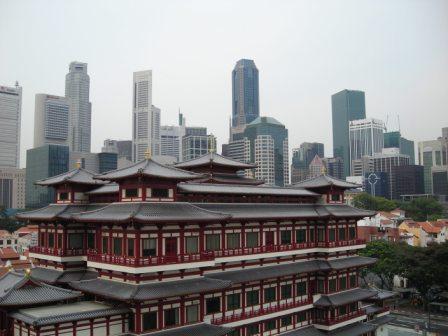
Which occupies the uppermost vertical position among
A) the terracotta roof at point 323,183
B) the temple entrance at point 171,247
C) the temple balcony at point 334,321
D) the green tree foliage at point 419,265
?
the terracotta roof at point 323,183

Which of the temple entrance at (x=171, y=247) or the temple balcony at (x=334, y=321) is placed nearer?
the temple entrance at (x=171, y=247)

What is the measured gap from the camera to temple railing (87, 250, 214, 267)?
34.0 m

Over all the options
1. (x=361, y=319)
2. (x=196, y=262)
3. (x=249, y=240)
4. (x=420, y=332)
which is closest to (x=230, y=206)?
(x=249, y=240)

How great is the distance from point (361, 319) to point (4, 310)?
3955cm

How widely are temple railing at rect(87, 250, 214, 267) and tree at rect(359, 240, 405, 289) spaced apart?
52801mm

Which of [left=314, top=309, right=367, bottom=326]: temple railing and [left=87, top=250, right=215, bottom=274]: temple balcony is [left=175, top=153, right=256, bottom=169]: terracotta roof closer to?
[left=87, top=250, right=215, bottom=274]: temple balcony

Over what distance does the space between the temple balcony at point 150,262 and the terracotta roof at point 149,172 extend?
632cm

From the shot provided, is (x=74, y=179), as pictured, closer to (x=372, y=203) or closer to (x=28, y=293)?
(x=28, y=293)

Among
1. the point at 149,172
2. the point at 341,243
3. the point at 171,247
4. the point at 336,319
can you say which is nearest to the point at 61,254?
the point at 171,247

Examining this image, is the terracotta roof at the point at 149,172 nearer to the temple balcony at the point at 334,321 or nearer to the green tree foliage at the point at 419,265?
the temple balcony at the point at 334,321

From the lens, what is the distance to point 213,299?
39.8 m

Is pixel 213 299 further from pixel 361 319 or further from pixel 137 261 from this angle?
pixel 361 319

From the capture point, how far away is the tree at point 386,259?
80125 millimetres

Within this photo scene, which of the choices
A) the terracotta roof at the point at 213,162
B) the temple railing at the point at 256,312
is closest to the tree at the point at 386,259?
the temple railing at the point at 256,312
